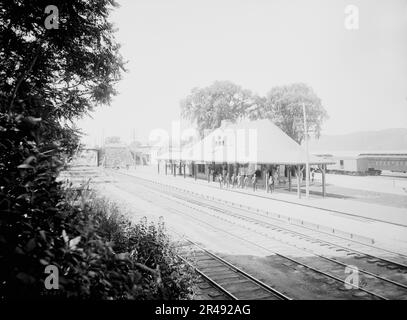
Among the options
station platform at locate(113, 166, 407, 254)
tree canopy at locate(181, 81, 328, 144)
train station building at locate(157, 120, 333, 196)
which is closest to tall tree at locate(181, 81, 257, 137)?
tree canopy at locate(181, 81, 328, 144)

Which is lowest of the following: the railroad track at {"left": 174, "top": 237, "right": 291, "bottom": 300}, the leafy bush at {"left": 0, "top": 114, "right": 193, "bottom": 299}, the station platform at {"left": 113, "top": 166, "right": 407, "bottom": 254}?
the railroad track at {"left": 174, "top": 237, "right": 291, "bottom": 300}

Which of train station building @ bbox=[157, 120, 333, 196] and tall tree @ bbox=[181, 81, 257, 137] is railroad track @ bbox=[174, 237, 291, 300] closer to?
train station building @ bbox=[157, 120, 333, 196]

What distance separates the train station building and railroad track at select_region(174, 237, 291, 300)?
628 inches

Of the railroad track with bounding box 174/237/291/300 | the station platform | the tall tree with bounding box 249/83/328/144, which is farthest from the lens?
the tall tree with bounding box 249/83/328/144

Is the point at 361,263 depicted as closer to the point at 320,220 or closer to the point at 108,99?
the point at 320,220

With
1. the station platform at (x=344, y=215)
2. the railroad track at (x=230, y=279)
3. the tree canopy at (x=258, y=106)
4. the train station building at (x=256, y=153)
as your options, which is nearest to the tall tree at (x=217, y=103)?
the tree canopy at (x=258, y=106)

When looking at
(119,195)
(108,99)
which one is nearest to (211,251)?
(108,99)

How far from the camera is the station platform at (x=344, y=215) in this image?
1320 centimetres

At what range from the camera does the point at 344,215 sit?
57.8 ft

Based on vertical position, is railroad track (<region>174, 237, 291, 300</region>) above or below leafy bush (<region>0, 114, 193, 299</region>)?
below

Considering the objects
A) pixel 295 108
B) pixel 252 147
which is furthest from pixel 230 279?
pixel 295 108

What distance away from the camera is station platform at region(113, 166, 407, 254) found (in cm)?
1320

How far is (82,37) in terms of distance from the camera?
7781 mm

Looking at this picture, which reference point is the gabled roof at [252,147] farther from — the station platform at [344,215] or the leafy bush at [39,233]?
the leafy bush at [39,233]
